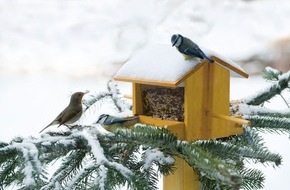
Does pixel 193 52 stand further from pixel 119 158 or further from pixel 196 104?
pixel 119 158

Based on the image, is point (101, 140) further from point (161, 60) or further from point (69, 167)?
point (161, 60)

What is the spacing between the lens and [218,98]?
0.98 metres

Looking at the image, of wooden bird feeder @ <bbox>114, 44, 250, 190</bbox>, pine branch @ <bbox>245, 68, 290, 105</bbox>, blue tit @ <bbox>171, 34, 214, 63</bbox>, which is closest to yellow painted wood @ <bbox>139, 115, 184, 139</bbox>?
wooden bird feeder @ <bbox>114, 44, 250, 190</bbox>

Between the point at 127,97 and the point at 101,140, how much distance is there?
38 cm

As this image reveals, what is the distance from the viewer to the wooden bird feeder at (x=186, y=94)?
0.93 m

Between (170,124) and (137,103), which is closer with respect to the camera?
(170,124)

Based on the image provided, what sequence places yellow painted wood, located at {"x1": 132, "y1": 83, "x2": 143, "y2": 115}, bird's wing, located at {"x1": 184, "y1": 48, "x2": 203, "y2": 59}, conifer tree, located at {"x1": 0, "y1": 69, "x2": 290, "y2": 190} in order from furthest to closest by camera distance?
yellow painted wood, located at {"x1": 132, "y1": 83, "x2": 143, "y2": 115} → bird's wing, located at {"x1": 184, "y1": 48, "x2": 203, "y2": 59} → conifer tree, located at {"x1": 0, "y1": 69, "x2": 290, "y2": 190}

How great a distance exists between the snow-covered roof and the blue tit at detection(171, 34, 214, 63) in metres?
0.02

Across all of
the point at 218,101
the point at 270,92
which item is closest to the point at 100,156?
the point at 218,101

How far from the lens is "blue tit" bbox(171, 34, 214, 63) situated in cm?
90

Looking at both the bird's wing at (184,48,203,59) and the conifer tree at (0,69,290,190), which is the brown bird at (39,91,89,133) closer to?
the conifer tree at (0,69,290,190)

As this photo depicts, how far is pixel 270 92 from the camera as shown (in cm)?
113

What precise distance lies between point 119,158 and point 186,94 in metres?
0.19

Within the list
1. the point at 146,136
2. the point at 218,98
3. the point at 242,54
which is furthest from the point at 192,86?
the point at 242,54
